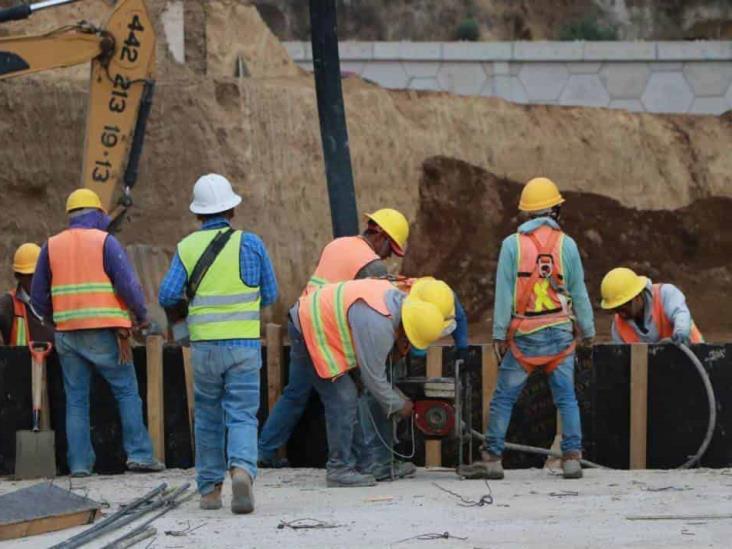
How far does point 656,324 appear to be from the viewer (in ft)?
36.3

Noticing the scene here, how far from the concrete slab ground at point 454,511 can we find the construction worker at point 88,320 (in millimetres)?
278

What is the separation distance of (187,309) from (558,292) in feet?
7.93

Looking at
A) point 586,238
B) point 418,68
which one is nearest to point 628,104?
point 418,68

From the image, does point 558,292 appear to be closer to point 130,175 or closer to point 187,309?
point 187,309

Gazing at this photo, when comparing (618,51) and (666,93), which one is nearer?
(618,51)

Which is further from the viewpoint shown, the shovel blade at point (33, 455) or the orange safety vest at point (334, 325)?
the shovel blade at point (33, 455)

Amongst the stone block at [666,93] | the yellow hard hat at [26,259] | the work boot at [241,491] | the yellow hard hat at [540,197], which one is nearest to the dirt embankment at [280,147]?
the stone block at [666,93]

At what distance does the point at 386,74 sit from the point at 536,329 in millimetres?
14687

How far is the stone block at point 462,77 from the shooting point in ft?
78.8

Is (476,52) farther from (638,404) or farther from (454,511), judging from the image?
(454,511)

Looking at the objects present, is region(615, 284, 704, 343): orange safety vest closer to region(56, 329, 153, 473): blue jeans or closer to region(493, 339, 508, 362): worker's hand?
region(493, 339, 508, 362): worker's hand

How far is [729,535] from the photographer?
8.14m

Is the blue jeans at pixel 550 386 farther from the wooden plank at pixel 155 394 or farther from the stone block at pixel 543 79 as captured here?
the stone block at pixel 543 79

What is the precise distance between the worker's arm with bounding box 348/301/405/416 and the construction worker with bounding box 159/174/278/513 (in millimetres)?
607
